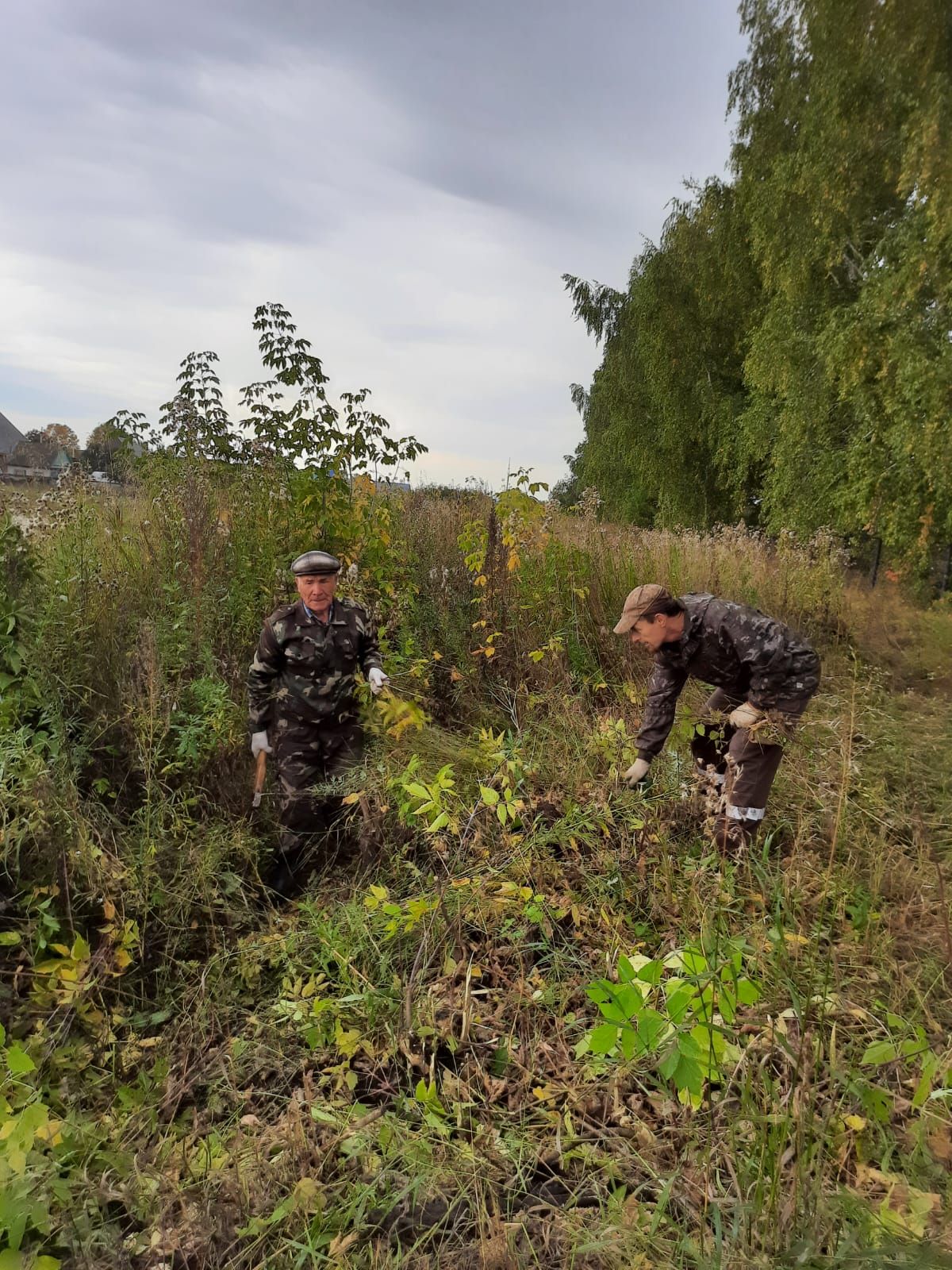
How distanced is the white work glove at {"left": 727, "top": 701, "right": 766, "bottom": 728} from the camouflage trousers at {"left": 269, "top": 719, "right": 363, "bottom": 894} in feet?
6.56

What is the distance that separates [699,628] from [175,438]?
3994mm

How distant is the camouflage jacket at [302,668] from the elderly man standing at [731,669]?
1.59m

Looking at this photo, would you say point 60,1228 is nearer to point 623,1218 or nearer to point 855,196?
point 623,1218

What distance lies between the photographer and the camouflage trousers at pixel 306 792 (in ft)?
11.7

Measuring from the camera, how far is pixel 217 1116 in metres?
2.17

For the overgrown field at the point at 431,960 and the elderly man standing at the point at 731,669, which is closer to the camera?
the overgrown field at the point at 431,960

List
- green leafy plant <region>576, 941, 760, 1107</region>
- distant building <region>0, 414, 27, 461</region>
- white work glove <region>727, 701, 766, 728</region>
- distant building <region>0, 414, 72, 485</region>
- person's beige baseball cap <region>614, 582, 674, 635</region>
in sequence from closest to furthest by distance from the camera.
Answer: green leafy plant <region>576, 941, 760, 1107</region> → white work glove <region>727, 701, 766, 728</region> → person's beige baseball cap <region>614, 582, 674, 635</region> → distant building <region>0, 414, 72, 485</region> → distant building <region>0, 414, 27, 461</region>

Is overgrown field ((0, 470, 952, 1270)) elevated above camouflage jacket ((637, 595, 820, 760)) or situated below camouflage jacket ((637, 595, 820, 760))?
below

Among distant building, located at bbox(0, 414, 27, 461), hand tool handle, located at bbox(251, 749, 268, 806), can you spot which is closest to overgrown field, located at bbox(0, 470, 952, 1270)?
hand tool handle, located at bbox(251, 749, 268, 806)

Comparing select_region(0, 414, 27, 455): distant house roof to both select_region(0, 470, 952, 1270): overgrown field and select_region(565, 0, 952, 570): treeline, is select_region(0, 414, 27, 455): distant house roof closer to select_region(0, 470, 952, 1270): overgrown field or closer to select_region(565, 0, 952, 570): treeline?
select_region(565, 0, 952, 570): treeline

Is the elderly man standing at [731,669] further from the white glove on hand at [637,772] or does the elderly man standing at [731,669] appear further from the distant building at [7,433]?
the distant building at [7,433]

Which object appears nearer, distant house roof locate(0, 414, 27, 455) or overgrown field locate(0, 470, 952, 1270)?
overgrown field locate(0, 470, 952, 1270)

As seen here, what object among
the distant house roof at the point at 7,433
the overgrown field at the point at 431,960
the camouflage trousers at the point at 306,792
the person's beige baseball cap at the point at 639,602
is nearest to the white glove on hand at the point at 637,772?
the overgrown field at the point at 431,960

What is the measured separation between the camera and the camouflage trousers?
3562mm
